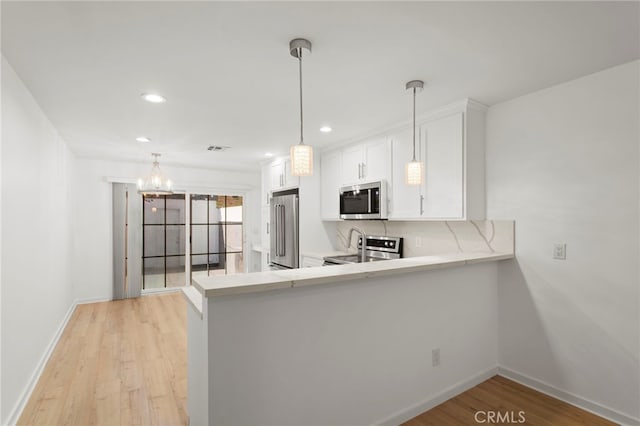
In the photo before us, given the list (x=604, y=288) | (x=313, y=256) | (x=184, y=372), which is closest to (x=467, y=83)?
(x=604, y=288)

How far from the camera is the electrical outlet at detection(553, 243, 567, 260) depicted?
8.24ft

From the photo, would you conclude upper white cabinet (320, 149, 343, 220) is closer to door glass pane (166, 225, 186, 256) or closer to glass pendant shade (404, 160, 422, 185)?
glass pendant shade (404, 160, 422, 185)

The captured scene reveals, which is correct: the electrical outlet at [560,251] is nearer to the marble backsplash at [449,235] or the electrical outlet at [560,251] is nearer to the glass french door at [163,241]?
the marble backsplash at [449,235]

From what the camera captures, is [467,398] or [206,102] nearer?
[467,398]

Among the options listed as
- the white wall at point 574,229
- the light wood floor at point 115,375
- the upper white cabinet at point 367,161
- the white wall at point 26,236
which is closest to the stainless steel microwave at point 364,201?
the upper white cabinet at point 367,161

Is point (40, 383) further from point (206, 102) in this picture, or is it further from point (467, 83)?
point (467, 83)

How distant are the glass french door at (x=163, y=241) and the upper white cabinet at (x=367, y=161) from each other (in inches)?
141

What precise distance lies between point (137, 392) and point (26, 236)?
4.68 feet

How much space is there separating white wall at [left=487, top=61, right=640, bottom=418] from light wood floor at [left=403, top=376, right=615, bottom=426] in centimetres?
15

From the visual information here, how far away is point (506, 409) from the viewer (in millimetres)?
2379

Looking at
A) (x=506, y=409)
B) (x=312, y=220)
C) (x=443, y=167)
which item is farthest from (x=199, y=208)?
(x=506, y=409)

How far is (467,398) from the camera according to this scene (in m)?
2.51

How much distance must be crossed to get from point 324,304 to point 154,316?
3694 mm

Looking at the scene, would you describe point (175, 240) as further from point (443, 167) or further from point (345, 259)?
point (443, 167)
